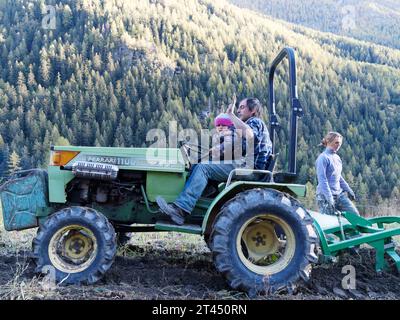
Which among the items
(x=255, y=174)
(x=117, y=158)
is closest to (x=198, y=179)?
(x=255, y=174)

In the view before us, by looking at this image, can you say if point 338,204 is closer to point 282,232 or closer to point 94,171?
point 282,232

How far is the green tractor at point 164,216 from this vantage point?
13.1 ft

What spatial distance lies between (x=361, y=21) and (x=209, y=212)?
139692mm

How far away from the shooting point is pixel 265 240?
438 centimetres

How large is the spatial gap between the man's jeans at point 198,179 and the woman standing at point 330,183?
2124 millimetres

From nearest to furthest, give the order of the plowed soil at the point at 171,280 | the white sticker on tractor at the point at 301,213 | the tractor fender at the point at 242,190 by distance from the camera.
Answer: the plowed soil at the point at 171,280
the white sticker on tractor at the point at 301,213
the tractor fender at the point at 242,190

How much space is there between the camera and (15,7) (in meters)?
79.1

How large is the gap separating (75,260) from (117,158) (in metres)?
1.07

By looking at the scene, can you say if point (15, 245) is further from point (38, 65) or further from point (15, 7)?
point (15, 7)

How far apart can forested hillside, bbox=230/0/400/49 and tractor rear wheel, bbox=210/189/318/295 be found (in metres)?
117

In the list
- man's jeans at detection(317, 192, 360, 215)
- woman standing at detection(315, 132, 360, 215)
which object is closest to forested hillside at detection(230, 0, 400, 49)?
woman standing at detection(315, 132, 360, 215)

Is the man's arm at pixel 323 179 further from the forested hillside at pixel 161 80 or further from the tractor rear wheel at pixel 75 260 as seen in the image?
the forested hillside at pixel 161 80

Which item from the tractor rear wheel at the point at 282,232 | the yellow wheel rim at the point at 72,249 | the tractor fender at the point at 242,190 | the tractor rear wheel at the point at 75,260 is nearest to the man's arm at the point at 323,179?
the tractor fender at the point at 242,190
